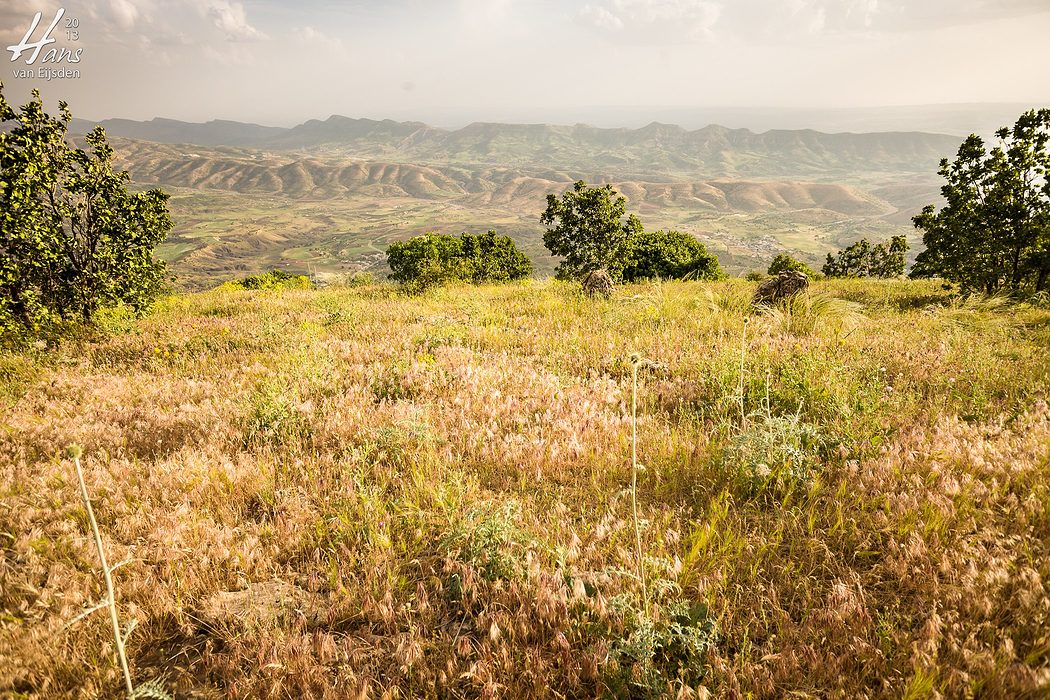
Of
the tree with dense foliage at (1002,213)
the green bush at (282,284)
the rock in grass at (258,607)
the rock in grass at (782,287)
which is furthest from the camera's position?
the green bush at (282,284)

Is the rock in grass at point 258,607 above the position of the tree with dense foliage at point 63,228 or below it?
below

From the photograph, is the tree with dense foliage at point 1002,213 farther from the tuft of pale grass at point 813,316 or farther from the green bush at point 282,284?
the green bush at point 282,284

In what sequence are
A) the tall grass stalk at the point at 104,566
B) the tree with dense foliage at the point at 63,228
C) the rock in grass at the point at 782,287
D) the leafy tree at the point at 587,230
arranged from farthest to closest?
the leafy tree at the point at 587,230
the rock in grass at the point at 782,287
the tree with dense foliage at the point at 63,228
the tall grass stalk at the point at 104,566

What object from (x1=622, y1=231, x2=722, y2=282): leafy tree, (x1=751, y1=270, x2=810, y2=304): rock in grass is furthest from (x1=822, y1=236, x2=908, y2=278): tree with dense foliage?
(x1=751, y1=270, x2=810, y2=304): rock in grass

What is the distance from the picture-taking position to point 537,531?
3.34 m

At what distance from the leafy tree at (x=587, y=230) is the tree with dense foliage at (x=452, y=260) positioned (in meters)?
6.92

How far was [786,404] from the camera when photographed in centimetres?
543

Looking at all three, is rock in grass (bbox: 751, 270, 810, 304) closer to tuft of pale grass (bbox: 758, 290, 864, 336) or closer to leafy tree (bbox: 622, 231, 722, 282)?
tuft of pale grass (bbox: 758, 290, 864, 336)

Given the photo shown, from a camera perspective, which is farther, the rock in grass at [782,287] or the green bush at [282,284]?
the green bush at [282,284]

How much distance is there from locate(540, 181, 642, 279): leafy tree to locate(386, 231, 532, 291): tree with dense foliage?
22.7 feet

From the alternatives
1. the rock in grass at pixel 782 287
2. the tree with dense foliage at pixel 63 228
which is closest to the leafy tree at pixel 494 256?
the rock in grass at pixel 782 287

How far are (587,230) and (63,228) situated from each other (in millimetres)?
30908

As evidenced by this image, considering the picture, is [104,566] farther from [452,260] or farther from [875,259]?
[875,259]

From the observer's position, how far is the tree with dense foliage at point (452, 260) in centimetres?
1895
